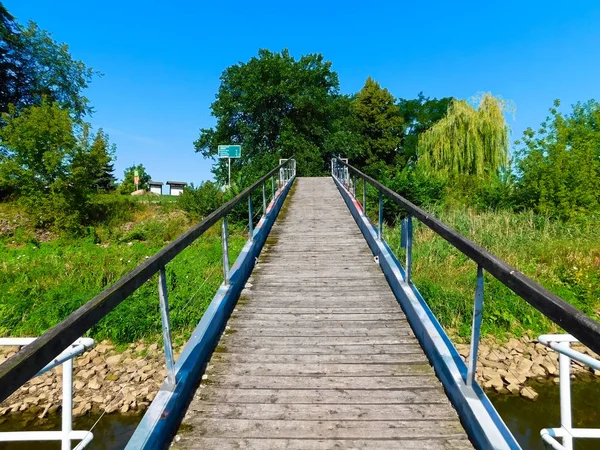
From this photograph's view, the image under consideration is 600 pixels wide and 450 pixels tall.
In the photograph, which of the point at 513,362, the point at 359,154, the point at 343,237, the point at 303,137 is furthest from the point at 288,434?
the point at 359,154

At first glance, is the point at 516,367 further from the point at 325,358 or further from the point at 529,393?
the point at 325,358

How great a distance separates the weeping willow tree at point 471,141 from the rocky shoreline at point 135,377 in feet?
47.6

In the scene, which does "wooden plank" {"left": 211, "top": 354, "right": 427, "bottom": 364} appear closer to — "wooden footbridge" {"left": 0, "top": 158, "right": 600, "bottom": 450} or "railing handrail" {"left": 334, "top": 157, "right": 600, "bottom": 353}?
"wooden footbridge" {"left": 0, "top": 158, "right": 600, "bottom": 450}

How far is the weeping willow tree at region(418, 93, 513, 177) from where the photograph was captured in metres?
20.0

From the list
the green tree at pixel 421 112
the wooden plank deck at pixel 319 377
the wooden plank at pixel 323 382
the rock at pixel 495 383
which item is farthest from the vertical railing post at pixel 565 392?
the green tree at pixel 421 112

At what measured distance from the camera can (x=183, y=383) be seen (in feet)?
8.68

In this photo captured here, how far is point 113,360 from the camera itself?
302 inches

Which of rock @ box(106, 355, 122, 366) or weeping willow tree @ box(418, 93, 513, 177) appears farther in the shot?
weeping willow tree @ box(418, 93, 513, 177)

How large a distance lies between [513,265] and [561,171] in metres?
6.73

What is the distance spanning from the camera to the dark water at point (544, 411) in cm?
538

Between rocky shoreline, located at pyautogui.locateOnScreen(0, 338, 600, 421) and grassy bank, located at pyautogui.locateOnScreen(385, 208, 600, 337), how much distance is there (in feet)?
1.90

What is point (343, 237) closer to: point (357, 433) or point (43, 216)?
point (357, 433)

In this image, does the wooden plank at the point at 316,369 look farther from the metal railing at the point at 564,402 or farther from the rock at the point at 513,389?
the rock at the point at 513,389

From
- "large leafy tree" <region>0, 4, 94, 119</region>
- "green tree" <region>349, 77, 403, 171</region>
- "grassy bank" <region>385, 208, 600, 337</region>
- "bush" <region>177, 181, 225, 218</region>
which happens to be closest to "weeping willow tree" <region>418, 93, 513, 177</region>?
"grassy bank" <region>385, 208, 600, 337</region>
